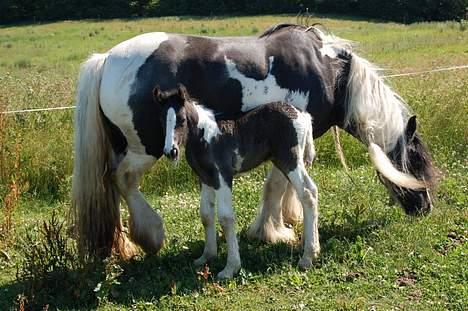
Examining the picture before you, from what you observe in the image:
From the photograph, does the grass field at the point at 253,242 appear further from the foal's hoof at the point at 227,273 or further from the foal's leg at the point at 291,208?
the foal's leg at the point at 291,208

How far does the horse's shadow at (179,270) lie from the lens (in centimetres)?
461

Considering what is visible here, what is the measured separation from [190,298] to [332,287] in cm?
100

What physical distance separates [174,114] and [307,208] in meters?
1.36

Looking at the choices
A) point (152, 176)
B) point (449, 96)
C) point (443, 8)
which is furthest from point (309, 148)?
point (443, 8)

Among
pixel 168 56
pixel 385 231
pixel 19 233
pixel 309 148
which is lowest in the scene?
pixel 19 233

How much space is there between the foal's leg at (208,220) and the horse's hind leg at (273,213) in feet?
1.83

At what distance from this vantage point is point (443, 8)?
171 feet

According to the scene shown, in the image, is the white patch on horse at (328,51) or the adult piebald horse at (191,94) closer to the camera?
the adult piebald horse at (191,94)

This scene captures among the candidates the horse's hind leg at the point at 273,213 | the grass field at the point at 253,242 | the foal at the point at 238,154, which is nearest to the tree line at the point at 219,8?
the grass field at the point at 253,242

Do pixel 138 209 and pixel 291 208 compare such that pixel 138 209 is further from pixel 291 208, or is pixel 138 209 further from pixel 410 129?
pixel 410 129

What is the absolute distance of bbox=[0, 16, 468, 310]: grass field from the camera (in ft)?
14.9

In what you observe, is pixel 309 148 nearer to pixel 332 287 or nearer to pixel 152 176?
pixel 332 287

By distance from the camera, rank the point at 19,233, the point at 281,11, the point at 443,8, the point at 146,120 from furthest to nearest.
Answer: the point at 281,11 < the point at 443,8 < the point at 19,233 < the point at 146,120

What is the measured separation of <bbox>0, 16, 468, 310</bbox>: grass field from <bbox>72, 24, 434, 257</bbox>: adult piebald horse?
11.4 inches
